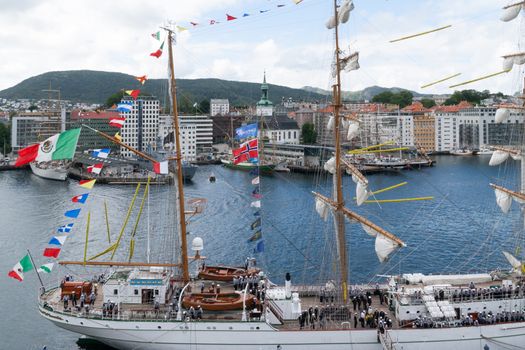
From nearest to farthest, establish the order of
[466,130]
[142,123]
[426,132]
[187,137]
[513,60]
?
[513,60]
[187,137]
[142,123]
[466,130]
[426,132]

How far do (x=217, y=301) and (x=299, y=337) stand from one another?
286 centimetres

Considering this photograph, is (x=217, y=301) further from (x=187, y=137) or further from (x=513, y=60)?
(x=187, y=137)

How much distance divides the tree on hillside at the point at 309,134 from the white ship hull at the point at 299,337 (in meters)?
78.1

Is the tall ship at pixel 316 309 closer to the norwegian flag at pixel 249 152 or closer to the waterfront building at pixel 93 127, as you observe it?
the norwegian flag at pixel 249 152

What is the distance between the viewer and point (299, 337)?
17031mm

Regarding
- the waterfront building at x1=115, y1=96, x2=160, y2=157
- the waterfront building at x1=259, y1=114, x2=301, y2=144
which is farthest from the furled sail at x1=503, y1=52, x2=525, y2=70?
the waterfront building at x1=259, y1=114, x2=301, y2=144

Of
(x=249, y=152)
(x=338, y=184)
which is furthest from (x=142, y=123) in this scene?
(x=338, y=184)

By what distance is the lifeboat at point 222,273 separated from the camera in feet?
66.5

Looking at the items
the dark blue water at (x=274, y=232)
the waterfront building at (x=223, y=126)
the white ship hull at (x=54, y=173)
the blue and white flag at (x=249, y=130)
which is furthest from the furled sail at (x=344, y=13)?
the waterfront building at (x=223, y=126)

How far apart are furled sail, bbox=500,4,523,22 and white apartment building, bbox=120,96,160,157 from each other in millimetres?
77706

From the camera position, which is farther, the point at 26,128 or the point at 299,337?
the point at 26,128

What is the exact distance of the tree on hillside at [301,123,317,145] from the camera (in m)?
95.2

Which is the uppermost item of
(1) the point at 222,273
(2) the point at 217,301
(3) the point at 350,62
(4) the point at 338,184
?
(3) the point at 350,62

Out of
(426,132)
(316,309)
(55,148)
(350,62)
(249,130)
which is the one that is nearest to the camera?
(55,148)
